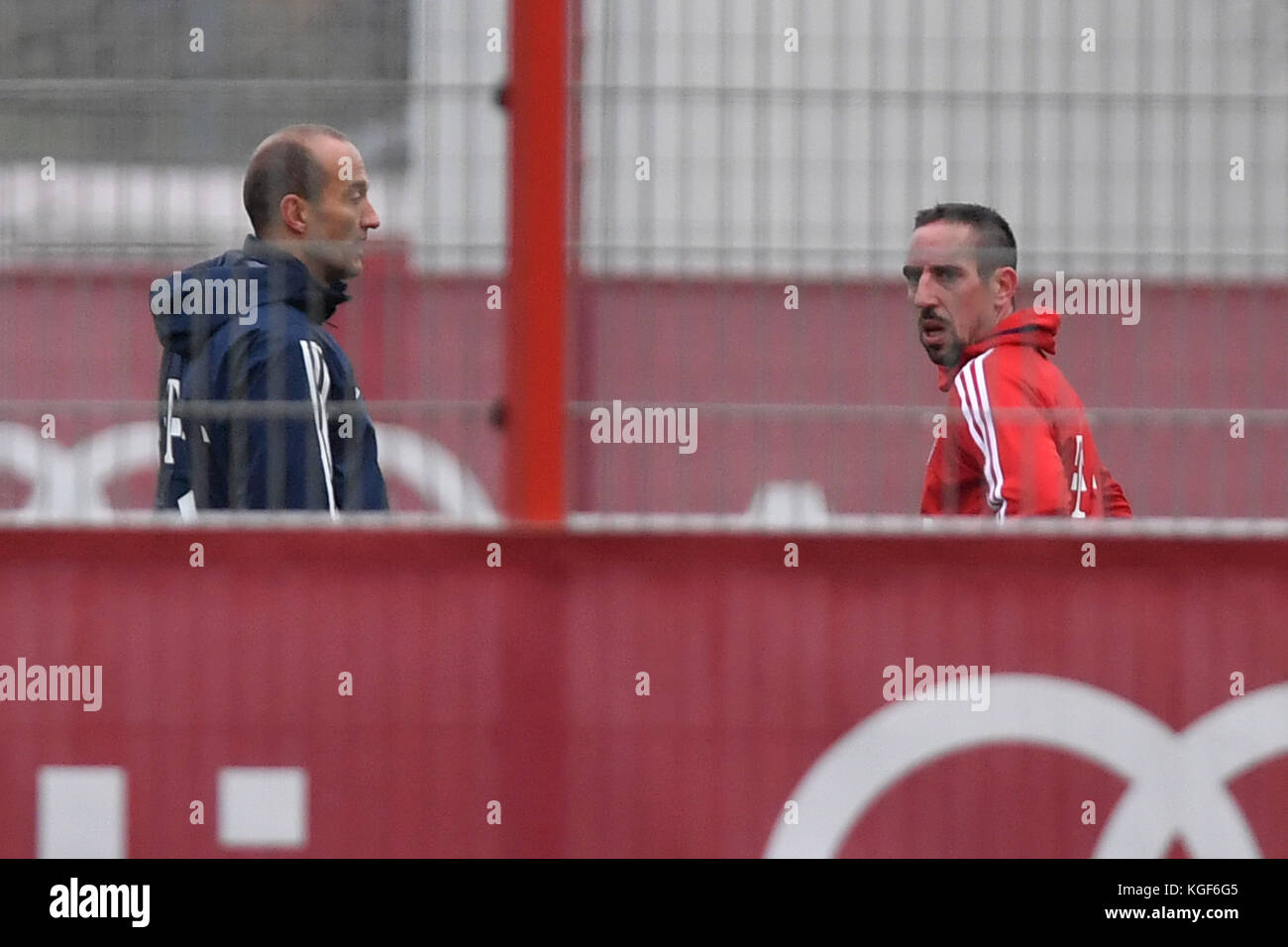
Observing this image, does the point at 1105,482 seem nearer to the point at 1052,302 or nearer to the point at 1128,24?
the point at 1052,302

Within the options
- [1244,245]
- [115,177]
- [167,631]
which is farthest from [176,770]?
[1244,245]

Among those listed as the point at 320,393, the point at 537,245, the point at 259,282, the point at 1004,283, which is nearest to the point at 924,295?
the point at 1004,283

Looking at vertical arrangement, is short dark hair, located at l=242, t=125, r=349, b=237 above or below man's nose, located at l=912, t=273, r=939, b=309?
above

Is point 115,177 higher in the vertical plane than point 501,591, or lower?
higher

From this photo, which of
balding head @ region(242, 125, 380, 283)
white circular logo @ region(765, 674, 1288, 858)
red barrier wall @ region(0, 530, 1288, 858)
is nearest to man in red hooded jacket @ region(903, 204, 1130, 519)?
red barrier wall @ region(0, 530, 1288, 858)

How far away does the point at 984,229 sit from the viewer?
20.6 ft

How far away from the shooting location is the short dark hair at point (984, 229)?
247 inches

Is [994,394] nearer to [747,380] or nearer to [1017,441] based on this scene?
[1017,441]

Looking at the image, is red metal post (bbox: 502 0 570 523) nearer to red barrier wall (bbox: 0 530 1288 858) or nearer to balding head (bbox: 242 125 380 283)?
A: red barrier wall (bbox: 0 530 1288 858)

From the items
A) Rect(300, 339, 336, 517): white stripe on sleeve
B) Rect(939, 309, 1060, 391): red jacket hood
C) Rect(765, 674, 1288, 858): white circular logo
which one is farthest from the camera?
Rect(939, 309, 1060, 391): red jacket hood

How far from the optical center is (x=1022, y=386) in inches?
249

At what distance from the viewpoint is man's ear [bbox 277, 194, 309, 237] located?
6.29 metres

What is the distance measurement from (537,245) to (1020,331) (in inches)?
39.3
